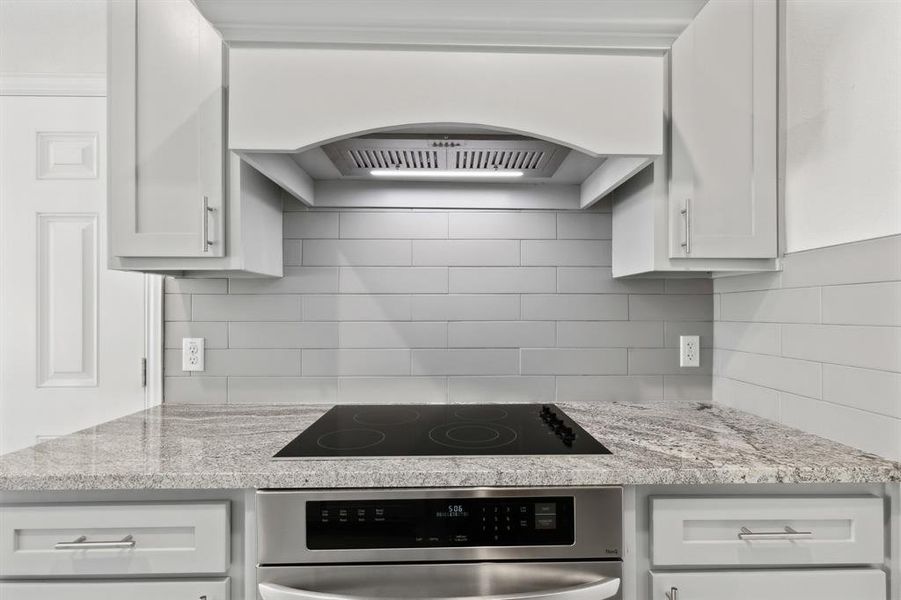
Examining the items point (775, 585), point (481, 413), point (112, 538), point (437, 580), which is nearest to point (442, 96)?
point (481, 413)

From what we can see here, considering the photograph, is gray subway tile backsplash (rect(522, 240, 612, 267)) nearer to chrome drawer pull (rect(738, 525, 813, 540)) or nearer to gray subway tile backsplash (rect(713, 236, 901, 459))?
gray subway tile backsplash (rect(713, 236, 901, 459))

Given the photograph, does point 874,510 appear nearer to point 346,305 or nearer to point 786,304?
point 786,304

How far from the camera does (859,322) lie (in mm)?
1175

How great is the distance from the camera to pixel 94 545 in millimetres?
1042

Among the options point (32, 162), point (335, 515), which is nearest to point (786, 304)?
point (335, 515)

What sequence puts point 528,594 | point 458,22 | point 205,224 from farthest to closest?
1. point 205,224
2. point 458,22
3. point 528,594

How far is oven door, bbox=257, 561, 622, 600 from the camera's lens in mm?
1038

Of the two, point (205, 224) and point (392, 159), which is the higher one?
point (392, 159)

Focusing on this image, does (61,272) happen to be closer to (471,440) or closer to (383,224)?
(383,224)

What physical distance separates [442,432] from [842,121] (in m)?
1.32

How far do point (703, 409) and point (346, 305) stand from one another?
129 cm

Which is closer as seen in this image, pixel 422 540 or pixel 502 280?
pixel 422 540

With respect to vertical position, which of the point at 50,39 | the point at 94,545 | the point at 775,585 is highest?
the point at 50,39

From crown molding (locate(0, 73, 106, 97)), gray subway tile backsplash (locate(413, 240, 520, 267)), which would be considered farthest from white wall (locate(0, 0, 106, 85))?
gray subway tile backsplash (locate(413, 240, 520, 267))
